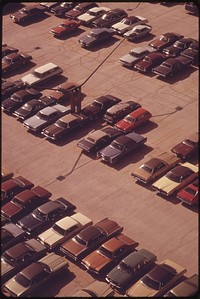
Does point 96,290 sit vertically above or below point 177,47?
below

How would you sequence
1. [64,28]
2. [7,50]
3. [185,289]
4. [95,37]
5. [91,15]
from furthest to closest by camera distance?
[91,15]
[64,28]
[95,37]
[7,50]
[185,289]

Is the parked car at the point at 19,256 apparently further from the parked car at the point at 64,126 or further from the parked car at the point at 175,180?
the parked car at the point at 64,126

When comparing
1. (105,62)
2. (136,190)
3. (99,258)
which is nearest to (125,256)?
(99,258)

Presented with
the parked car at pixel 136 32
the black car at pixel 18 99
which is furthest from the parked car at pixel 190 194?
the parked car at pixel 136 32

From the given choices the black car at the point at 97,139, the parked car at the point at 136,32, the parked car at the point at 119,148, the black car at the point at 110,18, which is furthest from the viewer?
the black car at the point at 110,18

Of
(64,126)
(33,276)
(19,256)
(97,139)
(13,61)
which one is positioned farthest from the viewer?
(13,61)

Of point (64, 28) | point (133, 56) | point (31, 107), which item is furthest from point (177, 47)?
point (31, 107)

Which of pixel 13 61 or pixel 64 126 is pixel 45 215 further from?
pixel 13 61

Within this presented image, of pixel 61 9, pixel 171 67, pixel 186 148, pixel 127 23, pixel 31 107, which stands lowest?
pixel 31 107
